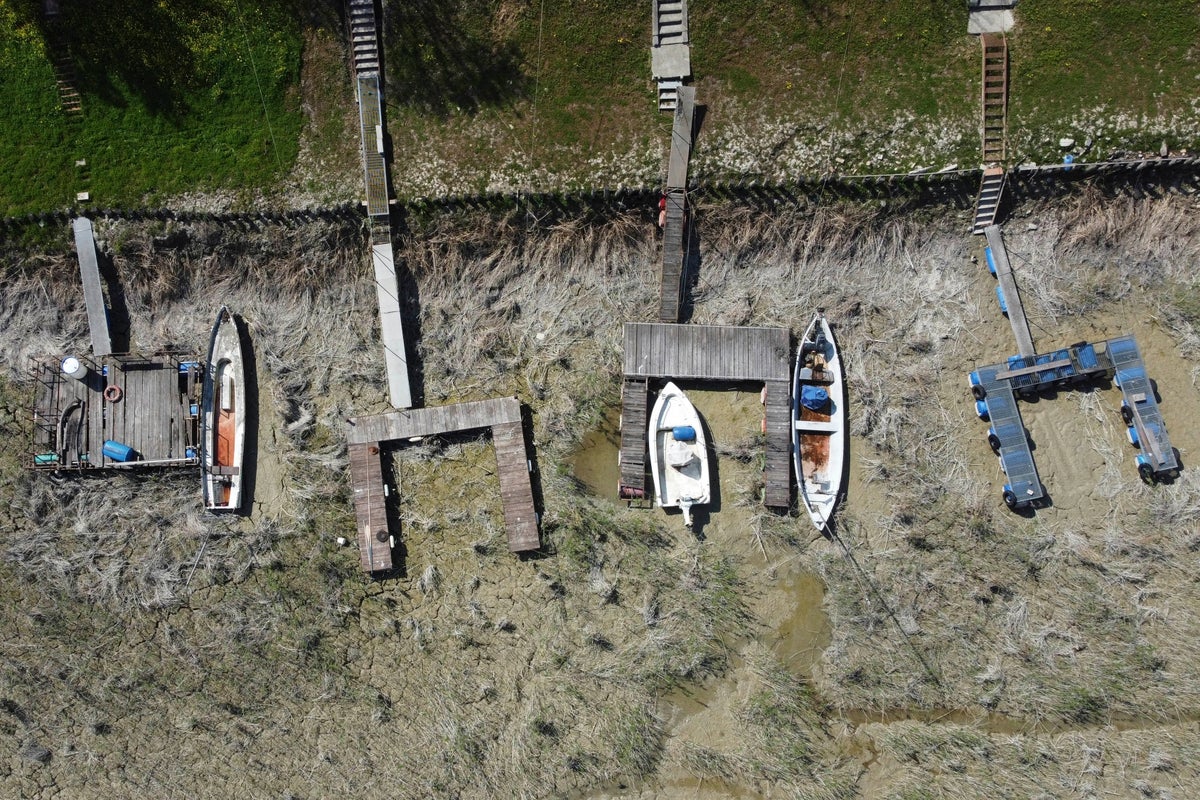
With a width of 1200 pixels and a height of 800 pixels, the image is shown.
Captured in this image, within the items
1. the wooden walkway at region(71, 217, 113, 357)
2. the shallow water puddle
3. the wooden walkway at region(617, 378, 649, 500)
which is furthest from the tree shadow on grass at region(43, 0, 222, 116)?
the wooden walkway at region(617, 378, 649, 500)

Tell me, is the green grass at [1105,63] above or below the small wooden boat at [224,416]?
above

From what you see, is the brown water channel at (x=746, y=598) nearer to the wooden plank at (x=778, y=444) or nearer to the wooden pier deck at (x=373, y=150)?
the wooden plank at (x=778, y=444)

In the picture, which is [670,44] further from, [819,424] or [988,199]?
[819,424]

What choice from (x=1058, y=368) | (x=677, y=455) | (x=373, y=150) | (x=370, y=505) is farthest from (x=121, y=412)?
(x=1058, y=368)

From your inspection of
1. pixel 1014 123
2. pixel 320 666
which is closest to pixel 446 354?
pixel 320 666

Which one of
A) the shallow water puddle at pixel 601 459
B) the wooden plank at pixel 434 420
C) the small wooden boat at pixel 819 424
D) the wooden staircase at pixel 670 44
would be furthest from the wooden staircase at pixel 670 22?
the wooden plank at pixel 434 420

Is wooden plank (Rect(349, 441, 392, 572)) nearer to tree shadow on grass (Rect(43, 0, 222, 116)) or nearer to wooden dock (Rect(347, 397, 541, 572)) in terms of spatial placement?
wooden dock (Rect(347, 397, 541, 572))
